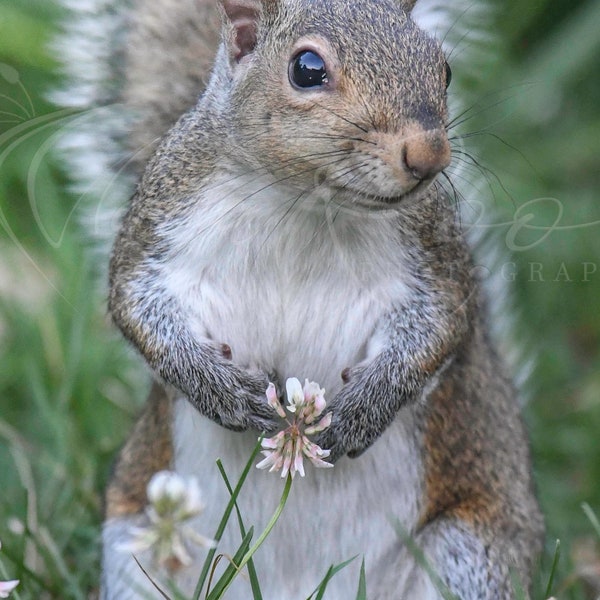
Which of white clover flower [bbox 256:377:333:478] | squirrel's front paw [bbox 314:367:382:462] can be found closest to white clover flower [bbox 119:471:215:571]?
white clover flower [bbox 256:377:333:478]

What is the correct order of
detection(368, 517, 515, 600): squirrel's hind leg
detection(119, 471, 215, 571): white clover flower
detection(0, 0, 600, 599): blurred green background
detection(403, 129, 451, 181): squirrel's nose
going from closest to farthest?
detection(119, 471, 215, 571): white clover flower < detection(403, 129, 451, 181): squirrel's nose < detection(368, 517, 515, 600): squirrel's hind leg < detection(0, 0, 600, 599): blurred green background

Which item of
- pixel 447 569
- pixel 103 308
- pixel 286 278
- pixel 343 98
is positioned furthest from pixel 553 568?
pixel 103 308

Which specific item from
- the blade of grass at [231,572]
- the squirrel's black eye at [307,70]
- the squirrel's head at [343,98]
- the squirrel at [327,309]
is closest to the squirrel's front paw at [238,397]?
the squirrel at [327,309]

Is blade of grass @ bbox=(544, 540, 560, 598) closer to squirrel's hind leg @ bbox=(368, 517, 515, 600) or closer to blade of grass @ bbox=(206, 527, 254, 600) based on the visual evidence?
squirrel's hind leg @ bbox=(368, 517, 515, 600)

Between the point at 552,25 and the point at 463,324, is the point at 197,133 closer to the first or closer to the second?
the point at 463,324

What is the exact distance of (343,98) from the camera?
2.06 metres

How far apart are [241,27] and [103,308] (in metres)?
1.74

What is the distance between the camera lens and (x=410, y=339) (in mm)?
2402

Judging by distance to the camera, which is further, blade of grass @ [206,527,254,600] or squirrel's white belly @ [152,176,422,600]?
squirrel's white belly @ [152,176,422,600]

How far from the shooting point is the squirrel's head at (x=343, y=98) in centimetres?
202

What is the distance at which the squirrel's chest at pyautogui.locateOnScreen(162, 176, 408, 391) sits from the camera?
2338 mm

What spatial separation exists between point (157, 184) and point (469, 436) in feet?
2.93

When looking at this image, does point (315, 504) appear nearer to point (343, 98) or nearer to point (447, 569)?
point (447, 569)

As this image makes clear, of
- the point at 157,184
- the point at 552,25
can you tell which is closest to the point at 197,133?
the point at 157,184
